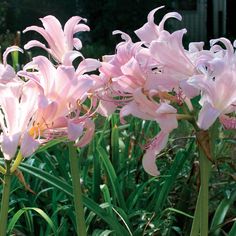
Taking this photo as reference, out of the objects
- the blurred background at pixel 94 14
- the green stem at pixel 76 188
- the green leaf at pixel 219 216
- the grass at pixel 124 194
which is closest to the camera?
the green stem at pixel 76 188

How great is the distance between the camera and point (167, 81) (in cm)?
107

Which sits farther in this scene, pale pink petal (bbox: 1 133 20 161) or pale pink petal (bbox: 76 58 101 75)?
pale pink petal (bbox: 76 58 101 75)

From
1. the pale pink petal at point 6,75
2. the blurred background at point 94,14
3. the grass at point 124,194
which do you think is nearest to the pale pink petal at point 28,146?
the pale pink petal at point 6,75

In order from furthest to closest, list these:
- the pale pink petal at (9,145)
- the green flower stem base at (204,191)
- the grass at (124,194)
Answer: the grass at (124,194)
the green flower stem base at (204,191)
the pale pink petal at (9,145)

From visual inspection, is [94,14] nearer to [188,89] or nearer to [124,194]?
[124,194]

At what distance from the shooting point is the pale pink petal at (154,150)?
1104mm

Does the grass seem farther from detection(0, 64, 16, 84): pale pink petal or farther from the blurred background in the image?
the blurred background

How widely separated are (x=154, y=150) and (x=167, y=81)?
121 millimetres

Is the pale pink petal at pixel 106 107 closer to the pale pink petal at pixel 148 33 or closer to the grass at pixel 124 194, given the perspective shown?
the pale pink petal at pixel 148 33

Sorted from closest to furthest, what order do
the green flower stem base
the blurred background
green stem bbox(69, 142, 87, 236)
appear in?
the green flower stem base < green stem bbox(69, 142, 87, 236) < the blurred background

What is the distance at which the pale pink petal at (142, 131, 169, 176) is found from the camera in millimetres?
1104

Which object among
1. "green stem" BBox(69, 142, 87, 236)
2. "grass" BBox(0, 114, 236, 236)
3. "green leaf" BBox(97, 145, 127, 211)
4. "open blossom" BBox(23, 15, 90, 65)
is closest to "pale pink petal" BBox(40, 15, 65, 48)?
"open blossom" BBox(23, 15, 90, 65)

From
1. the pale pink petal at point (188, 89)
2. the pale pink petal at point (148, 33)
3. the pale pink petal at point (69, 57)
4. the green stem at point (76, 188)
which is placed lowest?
the green stem at point (76, 188)

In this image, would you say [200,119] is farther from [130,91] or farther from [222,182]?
[222,182]
